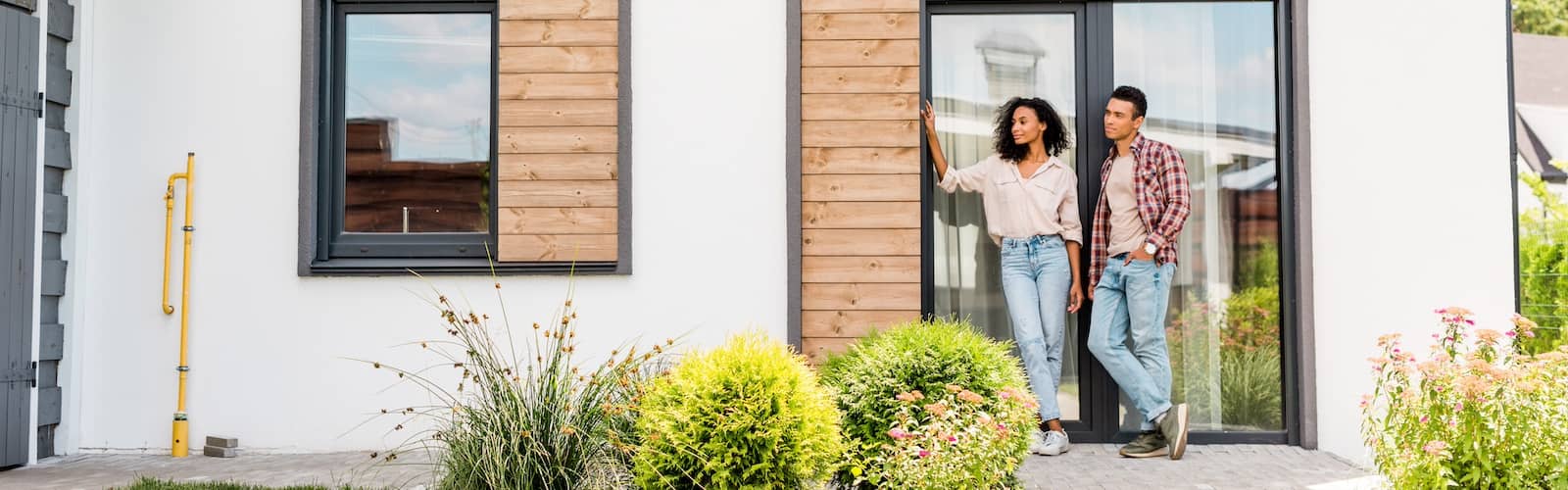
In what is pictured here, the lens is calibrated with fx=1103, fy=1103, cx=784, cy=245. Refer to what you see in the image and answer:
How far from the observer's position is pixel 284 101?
524 centimetres

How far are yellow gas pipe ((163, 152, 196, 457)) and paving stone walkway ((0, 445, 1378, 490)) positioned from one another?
108mm

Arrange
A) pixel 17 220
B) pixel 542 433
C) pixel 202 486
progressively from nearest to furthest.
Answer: pixel 542 433 < pixel 202 486 < pixel 17 220

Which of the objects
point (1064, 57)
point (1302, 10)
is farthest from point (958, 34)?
point (1302, 10)

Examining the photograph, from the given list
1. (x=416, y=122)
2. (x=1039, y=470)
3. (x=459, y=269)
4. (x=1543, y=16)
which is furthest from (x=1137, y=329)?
(x=1543, y=16)

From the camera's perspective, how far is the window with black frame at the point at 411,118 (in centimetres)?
537

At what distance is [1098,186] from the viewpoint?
5.27 meters

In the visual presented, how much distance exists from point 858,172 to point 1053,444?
5.00 feet

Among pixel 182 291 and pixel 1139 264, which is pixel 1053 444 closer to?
pixel 1139 264

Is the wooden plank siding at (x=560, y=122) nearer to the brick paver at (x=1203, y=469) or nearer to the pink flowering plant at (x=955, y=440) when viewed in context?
the pink flowering plant at (x=955, y=440)

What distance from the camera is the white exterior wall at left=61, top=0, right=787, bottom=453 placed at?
5203 mm

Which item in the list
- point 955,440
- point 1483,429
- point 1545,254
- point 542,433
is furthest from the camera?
point 1545,254

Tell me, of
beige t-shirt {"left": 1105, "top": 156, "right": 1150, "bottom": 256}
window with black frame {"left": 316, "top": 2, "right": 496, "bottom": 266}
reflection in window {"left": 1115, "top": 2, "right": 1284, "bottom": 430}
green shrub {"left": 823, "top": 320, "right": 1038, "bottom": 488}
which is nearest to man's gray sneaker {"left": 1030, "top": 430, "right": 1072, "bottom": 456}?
reflection in window {"left": 1115, "top": 2, "right": 1284, "bottom": 430}

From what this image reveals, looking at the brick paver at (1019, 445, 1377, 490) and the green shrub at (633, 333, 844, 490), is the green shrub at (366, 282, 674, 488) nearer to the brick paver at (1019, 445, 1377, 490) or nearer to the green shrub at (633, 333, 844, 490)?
the green shrub at (633, 333, 844, 490)

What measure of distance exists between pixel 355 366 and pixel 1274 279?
4397 mm
